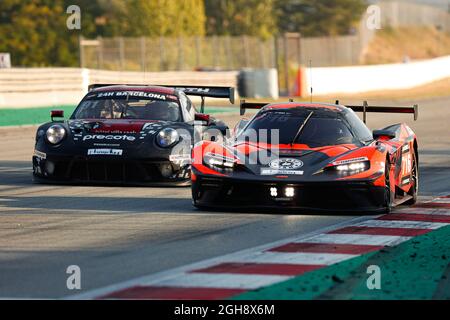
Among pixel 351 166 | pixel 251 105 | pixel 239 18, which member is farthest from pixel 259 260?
A: pixel 239 18

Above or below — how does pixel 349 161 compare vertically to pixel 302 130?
below

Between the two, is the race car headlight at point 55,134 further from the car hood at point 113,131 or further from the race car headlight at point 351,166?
the race car headlight at point 351,166

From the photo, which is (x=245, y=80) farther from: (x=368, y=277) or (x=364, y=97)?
(x=368, y=277)

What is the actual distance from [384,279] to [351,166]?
3.71 metres

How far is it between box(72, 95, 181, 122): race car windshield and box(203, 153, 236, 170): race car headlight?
3321mm

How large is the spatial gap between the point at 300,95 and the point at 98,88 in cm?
2723

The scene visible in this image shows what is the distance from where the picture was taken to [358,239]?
988 centimetres

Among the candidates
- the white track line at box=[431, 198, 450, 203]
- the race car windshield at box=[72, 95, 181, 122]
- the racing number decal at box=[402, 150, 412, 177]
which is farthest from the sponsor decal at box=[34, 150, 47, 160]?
the white track line at box=[431, 198, 450, 203]

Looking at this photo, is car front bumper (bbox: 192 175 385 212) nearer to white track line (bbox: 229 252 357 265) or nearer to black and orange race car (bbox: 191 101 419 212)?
black and orange race car (bbox: 191 101 419 212)

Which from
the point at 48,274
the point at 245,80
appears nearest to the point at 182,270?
the point at 48,274

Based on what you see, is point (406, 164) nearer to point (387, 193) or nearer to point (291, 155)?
point (387, 193)

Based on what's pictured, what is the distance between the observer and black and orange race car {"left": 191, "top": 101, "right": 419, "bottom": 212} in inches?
453

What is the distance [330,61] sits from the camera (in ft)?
209

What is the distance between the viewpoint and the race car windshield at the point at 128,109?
596 inches
